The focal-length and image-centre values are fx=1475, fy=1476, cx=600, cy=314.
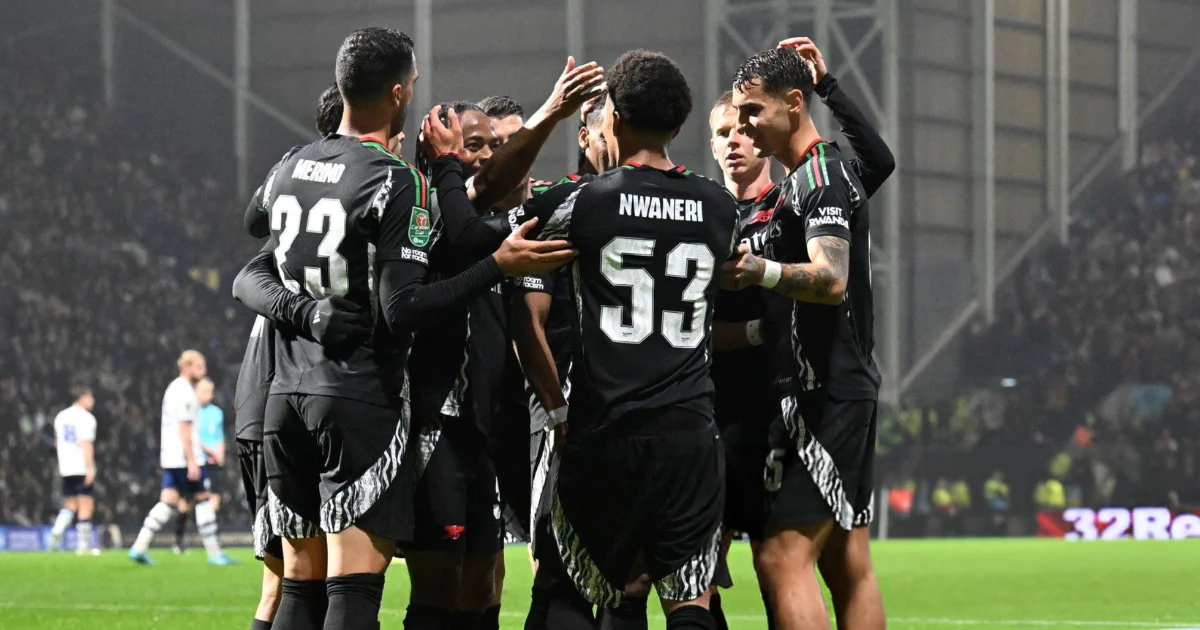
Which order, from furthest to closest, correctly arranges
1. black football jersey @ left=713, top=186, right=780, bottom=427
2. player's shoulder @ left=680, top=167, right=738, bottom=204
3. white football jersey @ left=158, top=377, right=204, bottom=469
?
white football jersey @ left=158, top=377, right=204, bottom=469 < black football jersey @ left=713, top=186, right=780, bottom=427 < player's shoulder @ left=680, top=167, right=738, bottom=204

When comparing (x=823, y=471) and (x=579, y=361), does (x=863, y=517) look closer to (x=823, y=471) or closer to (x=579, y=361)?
(x=823, y=471)

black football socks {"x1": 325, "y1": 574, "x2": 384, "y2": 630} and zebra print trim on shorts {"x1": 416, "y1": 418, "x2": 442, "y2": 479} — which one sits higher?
zebra print trim on shorts {"x1": 416, "y1": 418, "x2": 442, "y2": 479}

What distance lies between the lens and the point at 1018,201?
24.9m

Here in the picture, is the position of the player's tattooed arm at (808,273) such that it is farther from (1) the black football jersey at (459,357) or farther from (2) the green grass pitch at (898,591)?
(2) the green grass pitch at (898,591)

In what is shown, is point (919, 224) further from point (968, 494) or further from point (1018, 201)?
point (968, 494)

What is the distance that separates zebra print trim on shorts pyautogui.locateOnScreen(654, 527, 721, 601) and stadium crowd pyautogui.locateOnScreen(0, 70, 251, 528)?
60.6 feet

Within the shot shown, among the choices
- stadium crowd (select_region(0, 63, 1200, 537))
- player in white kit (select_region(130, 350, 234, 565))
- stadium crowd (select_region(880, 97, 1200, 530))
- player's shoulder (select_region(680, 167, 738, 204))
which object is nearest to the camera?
player's shoulder (select_region(680, 167, 738, 204))

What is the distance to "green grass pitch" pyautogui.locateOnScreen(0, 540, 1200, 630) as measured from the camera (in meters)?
8.68

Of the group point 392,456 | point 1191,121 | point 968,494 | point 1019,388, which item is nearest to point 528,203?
point 392,456

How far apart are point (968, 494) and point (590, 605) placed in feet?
60.3

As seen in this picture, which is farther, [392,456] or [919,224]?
[919,224]

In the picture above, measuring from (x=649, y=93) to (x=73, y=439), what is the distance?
544 inches

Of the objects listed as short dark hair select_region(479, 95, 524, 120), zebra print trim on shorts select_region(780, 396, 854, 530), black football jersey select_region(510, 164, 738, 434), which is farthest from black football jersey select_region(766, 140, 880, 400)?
short dark hair select_region(479, 95, 524, 120)

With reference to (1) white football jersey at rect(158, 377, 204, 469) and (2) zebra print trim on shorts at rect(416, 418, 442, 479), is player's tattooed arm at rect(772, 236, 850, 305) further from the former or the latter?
(1) white football jersey at rect(158, 377, 204, 469)
